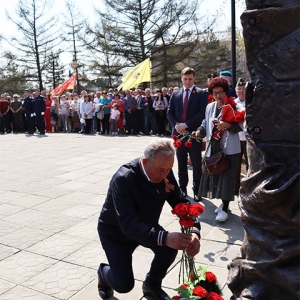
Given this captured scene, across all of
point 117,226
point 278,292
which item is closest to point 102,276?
point 117,226

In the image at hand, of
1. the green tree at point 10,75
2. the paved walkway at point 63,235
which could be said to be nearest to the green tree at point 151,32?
the green tree at point 10,75

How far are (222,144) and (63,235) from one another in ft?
7.13

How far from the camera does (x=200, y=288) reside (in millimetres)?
2359

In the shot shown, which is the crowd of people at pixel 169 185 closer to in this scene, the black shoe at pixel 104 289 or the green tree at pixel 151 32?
the black shoe at pixel 104 289

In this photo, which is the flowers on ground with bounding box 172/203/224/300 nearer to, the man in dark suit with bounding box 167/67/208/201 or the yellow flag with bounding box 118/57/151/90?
the man in dark suit with bounding box 167/67/208/201

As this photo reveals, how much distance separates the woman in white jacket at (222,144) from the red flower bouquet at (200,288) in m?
1.99

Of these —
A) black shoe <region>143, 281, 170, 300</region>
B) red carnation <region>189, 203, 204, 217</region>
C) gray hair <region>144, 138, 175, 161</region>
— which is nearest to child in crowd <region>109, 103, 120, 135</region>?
black shoe <region>143, 281, 170, 300</region>

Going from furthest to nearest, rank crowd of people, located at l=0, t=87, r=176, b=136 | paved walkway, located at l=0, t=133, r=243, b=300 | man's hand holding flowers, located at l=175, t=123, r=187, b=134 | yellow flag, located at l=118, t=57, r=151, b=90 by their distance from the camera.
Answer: yellow flag, located at l=118, t=57, r=151, b=90
crowd of people, located at l=0, t=87, r=176, b=136
man's hand holding flowers, located at l=175, t=123, r=187, b=134
paved walkway, located at l=0, t=133, r=243, b=300

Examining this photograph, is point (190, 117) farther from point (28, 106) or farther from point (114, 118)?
point (28, 106)

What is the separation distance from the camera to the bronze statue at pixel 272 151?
188 cm

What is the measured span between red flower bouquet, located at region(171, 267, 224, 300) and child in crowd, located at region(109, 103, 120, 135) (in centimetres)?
1171

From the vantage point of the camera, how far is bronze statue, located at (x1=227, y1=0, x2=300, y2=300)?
1.88 m

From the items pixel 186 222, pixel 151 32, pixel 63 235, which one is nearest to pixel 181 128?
pixel 63 235

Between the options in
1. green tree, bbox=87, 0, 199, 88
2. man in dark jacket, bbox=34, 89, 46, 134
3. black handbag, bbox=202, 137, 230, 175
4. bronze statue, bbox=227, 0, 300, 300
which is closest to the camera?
bronze statue, bbox=227, 0, 300, 300
